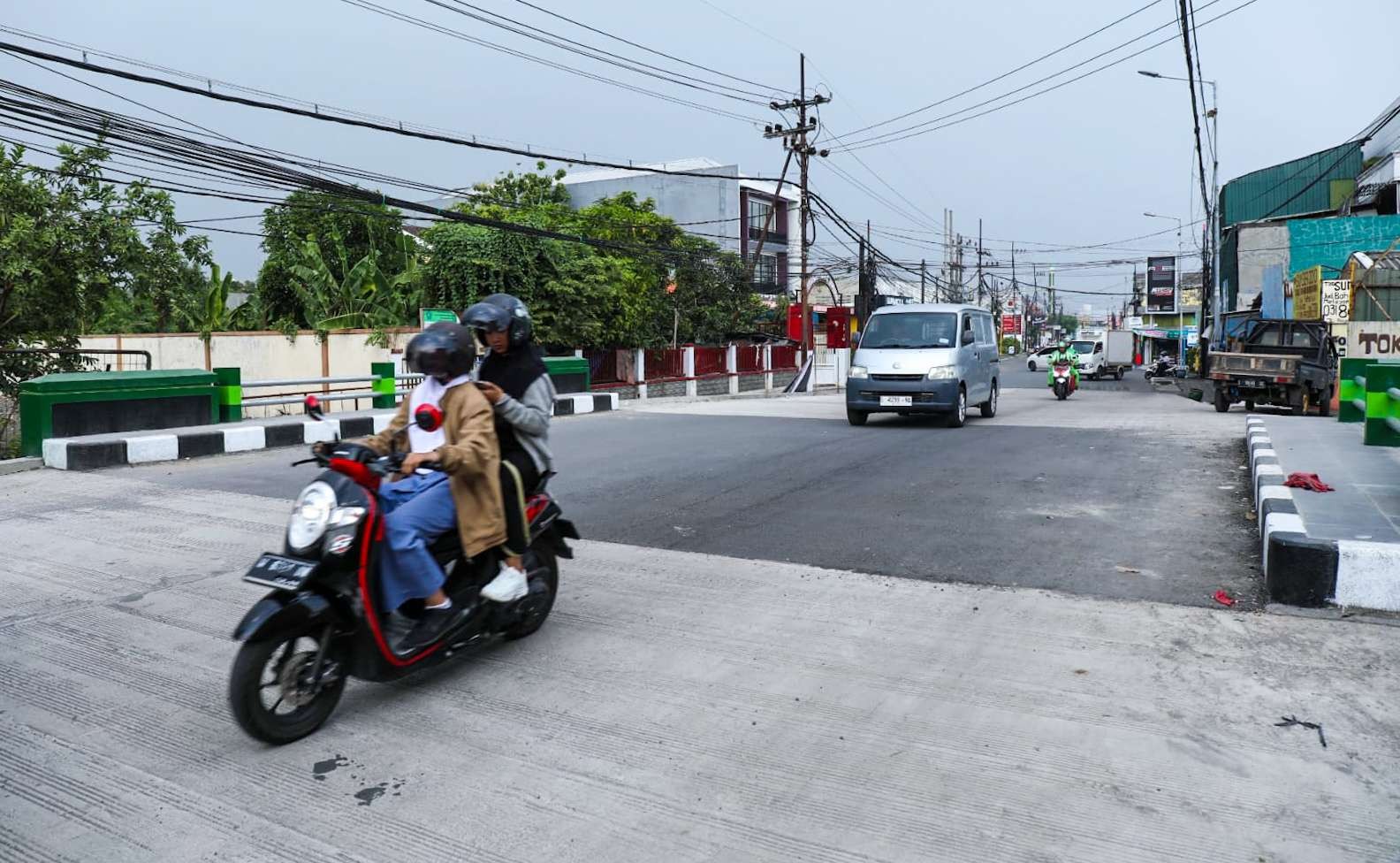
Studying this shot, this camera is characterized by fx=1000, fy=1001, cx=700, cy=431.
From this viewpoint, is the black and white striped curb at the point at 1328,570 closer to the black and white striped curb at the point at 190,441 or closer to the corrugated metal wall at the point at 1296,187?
the black and white striped curb at the point at 190,441

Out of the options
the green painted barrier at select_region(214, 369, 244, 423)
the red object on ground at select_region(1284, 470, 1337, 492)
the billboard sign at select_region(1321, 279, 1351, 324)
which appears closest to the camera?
the red object on ground at select_region(1284, 470, 1337, 492)

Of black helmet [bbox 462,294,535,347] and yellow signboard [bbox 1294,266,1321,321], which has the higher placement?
yellow signboard [bbox 1294,266,1321,321]

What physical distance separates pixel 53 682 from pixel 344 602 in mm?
1496

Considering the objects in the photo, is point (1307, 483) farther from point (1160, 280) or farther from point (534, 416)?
point (1160, 280)

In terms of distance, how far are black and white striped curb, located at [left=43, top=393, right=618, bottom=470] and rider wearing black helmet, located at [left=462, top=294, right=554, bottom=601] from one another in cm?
508

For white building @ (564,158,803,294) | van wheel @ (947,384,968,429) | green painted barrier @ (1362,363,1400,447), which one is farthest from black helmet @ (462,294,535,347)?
white building @ (564,158,803,294)

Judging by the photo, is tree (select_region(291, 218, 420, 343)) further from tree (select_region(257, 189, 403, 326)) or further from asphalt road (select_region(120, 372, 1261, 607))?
asphalt road (select_region(120, 372, 1261, 607))

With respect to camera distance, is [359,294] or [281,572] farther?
[359,294]

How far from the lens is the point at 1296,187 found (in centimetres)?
4253

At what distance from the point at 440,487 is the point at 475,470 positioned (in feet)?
0.56

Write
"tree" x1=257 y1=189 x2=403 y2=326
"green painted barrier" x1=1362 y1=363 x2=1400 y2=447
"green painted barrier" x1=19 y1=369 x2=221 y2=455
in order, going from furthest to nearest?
"tree" x1=257 y1=189 x2=403 y2=326
"green painted barrier" x1=19 y1=369 x2=221 y2=455
"green painted barrier" x1=1362 y1=363 x2=1400 y2=447

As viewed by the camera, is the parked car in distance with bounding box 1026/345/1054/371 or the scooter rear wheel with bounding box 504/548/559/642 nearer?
the scooter rear wheel with bounding box 504/548/559/642

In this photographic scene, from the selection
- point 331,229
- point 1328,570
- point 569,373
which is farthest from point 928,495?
point 331,229

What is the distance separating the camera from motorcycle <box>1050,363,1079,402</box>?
2455 centimetres
